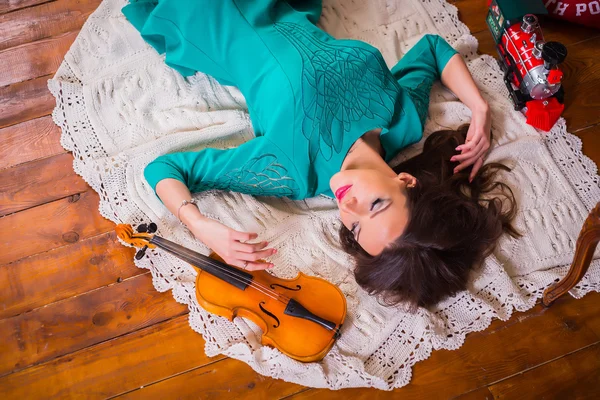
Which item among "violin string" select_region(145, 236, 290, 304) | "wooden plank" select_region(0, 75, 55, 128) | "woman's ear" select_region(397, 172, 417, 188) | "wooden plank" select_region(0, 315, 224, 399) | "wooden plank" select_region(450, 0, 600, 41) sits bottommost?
"wooden plank" select_region(0, 315, 224, 399)

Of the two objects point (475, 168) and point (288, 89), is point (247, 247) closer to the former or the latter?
point (288, 89)

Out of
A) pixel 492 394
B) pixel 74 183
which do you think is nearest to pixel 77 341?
pixel 74 183

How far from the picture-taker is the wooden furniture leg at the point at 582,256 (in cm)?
106

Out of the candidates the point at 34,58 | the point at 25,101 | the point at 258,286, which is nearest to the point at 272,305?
the point at 258,286

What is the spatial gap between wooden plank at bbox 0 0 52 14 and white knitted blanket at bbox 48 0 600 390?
31 centimetres

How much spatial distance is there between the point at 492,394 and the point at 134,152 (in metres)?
1.32

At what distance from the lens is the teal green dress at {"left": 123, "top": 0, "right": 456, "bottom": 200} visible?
139cm

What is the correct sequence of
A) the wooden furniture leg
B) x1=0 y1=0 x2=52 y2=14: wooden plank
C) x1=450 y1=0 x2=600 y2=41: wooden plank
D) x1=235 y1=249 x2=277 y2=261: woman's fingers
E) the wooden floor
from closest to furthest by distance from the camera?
1. the wooden furniture leg
2. x1=235 y1=249 x2=277 y2=261: woman's fingers
3. the wooden floor
4. x1=450 y1=0 x2=600 y2=41: wooden plank
5. x1=0 y1=0 x2=52 y2=14: wooden plank

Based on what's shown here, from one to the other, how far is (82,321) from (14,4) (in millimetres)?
1344

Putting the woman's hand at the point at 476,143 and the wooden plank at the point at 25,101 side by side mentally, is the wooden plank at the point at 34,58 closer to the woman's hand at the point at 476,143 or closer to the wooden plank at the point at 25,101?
the wooden plank at the point at 25,101

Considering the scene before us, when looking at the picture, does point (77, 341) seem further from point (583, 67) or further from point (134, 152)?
point (583, 67)

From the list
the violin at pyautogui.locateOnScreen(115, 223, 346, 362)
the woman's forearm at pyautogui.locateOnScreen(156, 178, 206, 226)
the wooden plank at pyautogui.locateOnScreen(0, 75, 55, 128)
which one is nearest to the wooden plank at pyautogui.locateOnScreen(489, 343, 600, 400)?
the violin at pyautogui.locateOnScreen(115, 223, 346, 362)

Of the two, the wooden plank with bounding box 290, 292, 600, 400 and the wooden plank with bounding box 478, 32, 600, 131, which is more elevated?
the wooden plank with bounding box 478, 32, 600, 131

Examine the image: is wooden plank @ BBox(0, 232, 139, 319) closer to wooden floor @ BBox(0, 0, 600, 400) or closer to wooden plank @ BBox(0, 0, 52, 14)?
wooden floor @ BBox(0, 0, 600, 400)
